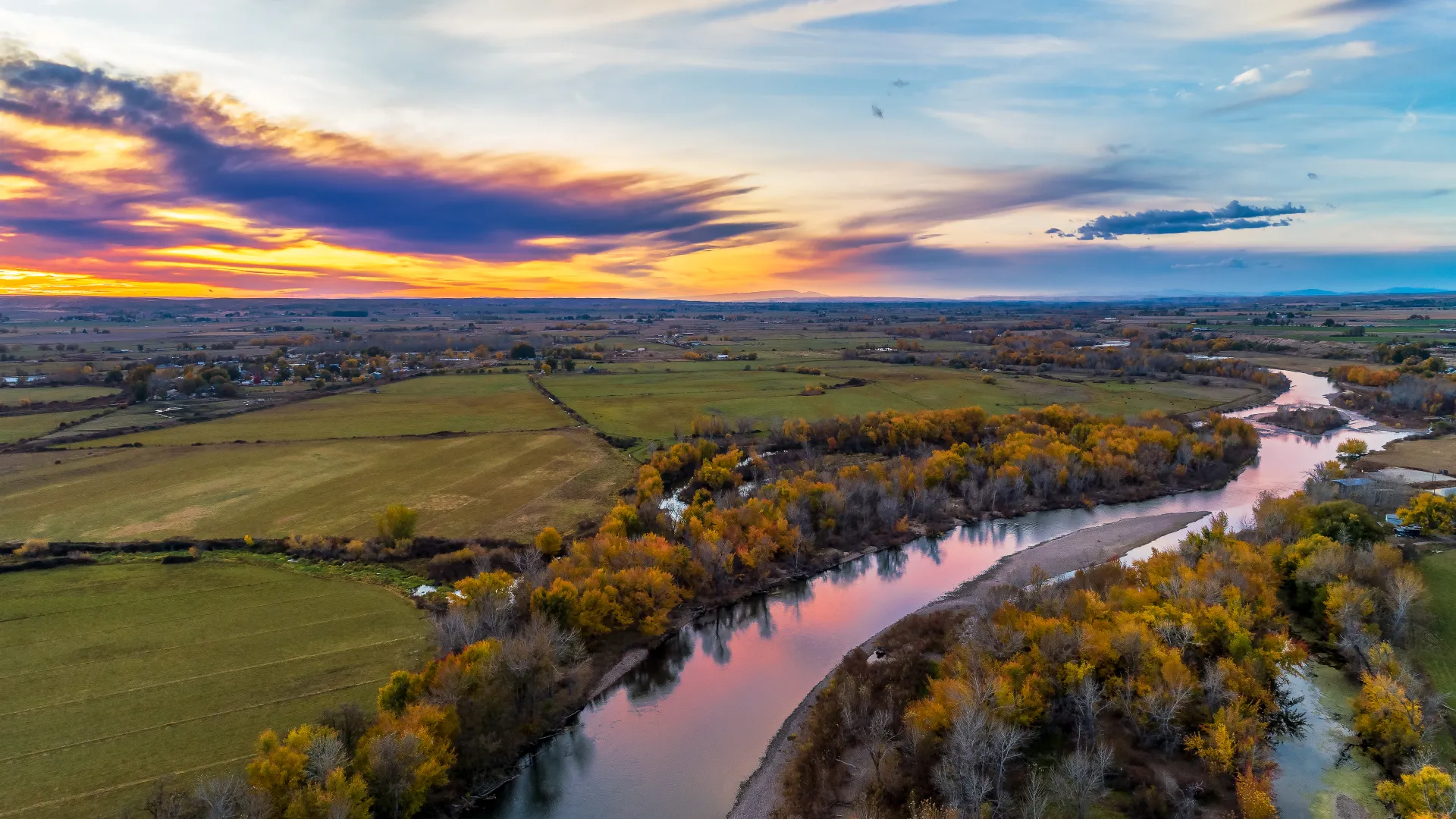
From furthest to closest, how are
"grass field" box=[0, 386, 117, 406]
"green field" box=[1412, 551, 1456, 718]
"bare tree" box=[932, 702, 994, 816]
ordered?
"grass field" box=[0, 386, 117, 406]
"green field" box=[1412, 551, 1456, 718]
"bare tree" box=[932, 702, 994, 816]

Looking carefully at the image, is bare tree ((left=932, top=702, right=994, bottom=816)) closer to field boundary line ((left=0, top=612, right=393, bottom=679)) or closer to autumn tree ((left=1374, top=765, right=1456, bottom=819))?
autumn tree ((left=1374, top=765, right=1456, bottom=819))

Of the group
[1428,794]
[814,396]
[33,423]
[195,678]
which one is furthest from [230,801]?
[33,423]

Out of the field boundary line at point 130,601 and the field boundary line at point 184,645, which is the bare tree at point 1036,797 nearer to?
the field boundary line at point 184,645

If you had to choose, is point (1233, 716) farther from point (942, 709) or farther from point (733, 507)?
point (733, 507)

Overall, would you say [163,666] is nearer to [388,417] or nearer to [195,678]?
[195,678]

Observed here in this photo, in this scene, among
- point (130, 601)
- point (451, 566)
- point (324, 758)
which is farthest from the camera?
point (451, 566)

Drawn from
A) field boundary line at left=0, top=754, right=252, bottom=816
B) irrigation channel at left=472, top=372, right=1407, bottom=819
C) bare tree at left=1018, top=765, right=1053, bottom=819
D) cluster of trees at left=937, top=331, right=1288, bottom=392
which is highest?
cluster of trees at left=937, top=331, right=1288, bottom=392

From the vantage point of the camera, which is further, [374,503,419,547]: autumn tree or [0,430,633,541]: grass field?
[0,430,633,541]: grass field

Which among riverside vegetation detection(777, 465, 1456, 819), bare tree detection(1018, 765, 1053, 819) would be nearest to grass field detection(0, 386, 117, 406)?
riverside vegetation detection(777, 465, 1456, 819)
